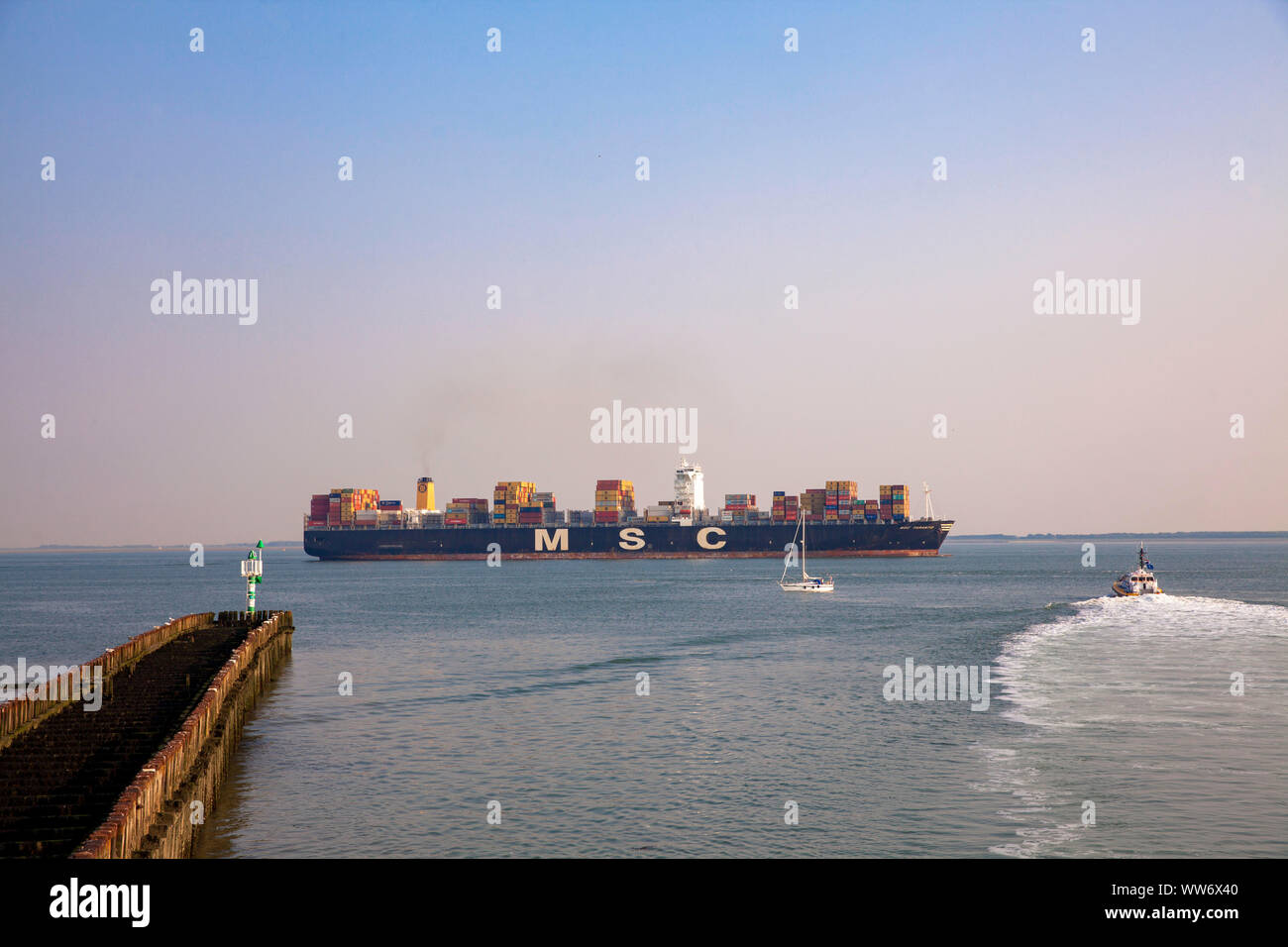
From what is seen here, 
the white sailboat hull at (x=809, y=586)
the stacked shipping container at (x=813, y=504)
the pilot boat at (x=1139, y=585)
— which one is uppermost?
the stacked shipping container at (x=813, y=504)

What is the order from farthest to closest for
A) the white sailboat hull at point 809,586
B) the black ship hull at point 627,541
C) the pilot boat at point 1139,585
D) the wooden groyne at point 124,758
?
the black ship hull at point 627,541 → the white sailboat hull at point 809,586 → the pilot boat at point 1139,585 → the wooden groyne at point 124,758

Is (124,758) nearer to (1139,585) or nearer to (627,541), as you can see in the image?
(1139,585)

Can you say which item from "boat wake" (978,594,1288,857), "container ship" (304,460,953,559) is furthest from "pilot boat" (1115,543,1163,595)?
"container ship" (304,460,953,559)

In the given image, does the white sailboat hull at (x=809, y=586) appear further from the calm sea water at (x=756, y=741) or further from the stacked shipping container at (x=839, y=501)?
the stacked shipping container at (x=839, y=501)

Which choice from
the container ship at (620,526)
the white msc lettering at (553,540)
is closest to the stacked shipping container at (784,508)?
the container ship at (620,526)

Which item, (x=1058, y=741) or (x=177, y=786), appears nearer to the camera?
(x=177, y=786)

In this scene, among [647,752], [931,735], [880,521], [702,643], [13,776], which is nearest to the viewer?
[13,776]
